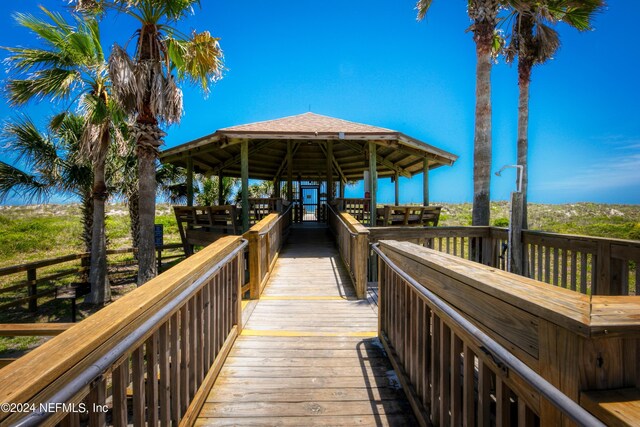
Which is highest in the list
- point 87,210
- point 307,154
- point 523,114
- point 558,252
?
point 523,114

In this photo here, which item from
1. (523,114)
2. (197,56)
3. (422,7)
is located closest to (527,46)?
(523,114)

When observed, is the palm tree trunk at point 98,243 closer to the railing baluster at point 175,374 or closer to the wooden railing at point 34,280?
the wooden railing at point 34,280

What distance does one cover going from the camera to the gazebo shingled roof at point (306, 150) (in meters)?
9.42

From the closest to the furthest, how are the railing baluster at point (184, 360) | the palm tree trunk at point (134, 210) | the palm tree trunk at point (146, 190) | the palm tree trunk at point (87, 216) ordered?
1. the railing baluster at point (184, 360)
2. the palm tree trunk at point (146, 190)
3. the palm tree trunk at point (87, 216)
4. the palm tree trunk at point (134, 210)

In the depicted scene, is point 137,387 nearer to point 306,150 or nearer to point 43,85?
point 43,85

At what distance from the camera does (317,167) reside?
17.7 meters

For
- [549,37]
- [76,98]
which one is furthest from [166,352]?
[549,37]

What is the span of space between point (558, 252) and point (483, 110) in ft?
16.8

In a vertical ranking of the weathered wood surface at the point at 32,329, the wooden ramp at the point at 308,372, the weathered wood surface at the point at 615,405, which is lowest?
the wooden ramp at the point at 308,372

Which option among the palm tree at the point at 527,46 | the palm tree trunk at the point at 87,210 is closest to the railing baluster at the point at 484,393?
the palm tree at the point at 527,46

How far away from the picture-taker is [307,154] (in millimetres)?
16250

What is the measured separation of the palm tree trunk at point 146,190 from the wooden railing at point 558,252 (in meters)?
5.58

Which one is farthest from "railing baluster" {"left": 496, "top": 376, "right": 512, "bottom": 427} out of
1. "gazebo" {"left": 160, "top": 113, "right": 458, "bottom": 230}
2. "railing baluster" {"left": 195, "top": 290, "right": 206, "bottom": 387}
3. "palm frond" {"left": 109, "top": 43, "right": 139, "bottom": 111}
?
"palm frond" {"left": 109, "top": 43, "right": 139, "bottom": 111}

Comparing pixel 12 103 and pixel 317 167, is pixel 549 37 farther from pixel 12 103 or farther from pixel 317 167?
pixel 12 103
